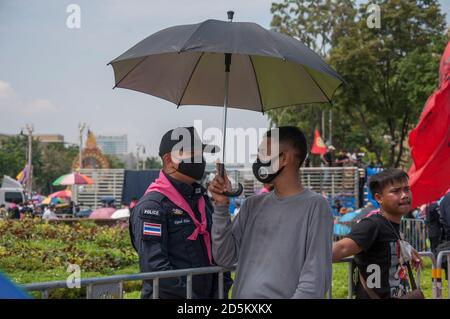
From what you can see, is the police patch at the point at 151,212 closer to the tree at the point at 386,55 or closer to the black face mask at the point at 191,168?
the black face mask at the point at 191,168

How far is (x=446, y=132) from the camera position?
785cm

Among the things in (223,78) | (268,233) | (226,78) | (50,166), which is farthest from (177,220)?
(50,166)

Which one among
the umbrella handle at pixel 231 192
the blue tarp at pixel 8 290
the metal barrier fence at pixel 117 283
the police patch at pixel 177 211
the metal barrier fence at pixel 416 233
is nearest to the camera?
the blue tarp at pixel 8 290

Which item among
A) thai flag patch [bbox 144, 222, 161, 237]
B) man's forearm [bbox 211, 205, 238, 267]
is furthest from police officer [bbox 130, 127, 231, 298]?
man's forearm [bbox 211, 205, 238, 267]

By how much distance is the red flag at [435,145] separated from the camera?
25.7ft

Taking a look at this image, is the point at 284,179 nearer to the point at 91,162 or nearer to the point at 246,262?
the point at 246,262

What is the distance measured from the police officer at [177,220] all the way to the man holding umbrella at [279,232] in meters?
0.25

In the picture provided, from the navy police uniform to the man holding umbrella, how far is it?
9.4 inches

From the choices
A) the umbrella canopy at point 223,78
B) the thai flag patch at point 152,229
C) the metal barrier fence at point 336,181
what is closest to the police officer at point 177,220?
the thai flag patch at point 152,229

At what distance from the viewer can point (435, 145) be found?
315 inches

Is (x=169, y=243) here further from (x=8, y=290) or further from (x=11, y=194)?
(x=11, y=194)

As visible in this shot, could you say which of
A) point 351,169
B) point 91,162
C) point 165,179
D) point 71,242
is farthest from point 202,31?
point 91,162

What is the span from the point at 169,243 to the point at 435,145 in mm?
5412

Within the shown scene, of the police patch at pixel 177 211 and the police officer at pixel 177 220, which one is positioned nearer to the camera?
the police officer at pixel 177 220
